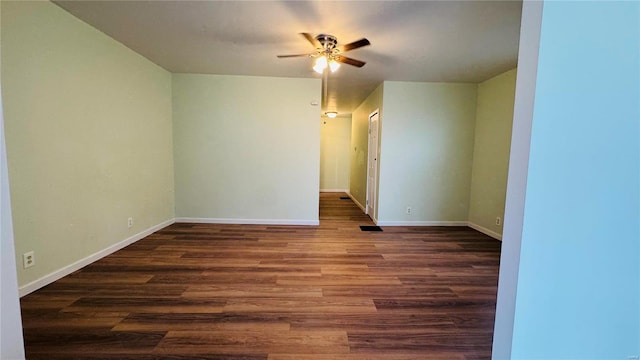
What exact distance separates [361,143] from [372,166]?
1327 millimetres

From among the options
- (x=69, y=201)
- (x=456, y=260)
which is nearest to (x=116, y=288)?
(x=69, y=201)

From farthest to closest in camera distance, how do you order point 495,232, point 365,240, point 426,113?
point 426,113 → point 495,232 → point 365,240

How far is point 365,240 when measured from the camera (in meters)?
3.55

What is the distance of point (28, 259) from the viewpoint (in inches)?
79.7

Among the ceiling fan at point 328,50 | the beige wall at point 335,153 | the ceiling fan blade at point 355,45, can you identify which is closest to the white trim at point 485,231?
the ceiling fan at point 328,50

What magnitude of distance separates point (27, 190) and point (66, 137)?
58 centimetres

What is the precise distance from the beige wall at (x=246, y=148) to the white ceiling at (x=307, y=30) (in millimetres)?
359

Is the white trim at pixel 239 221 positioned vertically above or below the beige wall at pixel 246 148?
below

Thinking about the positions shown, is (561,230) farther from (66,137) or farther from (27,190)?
(66,137)

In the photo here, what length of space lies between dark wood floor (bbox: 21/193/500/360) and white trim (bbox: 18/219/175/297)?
0.07 meters

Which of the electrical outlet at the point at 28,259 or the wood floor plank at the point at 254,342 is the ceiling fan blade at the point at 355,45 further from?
the electrical outlet at the point at 28,259

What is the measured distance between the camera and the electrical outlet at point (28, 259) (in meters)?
1.99

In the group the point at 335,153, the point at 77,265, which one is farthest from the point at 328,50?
the point at 335,153

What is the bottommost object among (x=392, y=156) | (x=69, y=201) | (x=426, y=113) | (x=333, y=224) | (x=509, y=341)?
(x=333, y=224)
